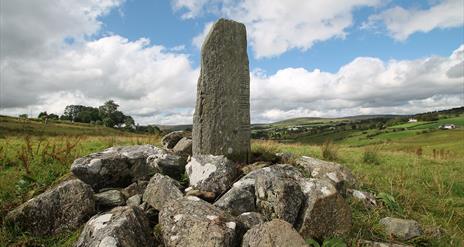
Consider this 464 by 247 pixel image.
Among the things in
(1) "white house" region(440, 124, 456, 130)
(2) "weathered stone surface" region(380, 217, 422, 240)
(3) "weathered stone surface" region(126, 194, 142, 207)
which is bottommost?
(1) "white house" region(440, 124, 456, 130)

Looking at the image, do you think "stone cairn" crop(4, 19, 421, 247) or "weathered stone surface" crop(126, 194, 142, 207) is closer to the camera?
"stone cairn" crop(4, 19, 421, 247)

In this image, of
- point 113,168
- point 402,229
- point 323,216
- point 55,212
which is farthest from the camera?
point 113,168

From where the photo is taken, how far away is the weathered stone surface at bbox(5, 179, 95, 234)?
20.4 feet

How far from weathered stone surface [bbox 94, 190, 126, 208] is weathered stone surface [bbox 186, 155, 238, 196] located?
1.39m

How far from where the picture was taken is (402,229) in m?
6.43

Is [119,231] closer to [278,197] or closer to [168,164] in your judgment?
[278,197]

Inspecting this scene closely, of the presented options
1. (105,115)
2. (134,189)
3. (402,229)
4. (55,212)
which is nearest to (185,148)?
(134,189)

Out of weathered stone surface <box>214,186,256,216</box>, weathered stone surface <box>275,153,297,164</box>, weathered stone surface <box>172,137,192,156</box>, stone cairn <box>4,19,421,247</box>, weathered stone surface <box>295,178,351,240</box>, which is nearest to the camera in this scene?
stone cairn <box>4,19,421,247</box>

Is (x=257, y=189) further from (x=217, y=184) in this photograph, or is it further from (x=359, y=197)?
(x=359, y=197)

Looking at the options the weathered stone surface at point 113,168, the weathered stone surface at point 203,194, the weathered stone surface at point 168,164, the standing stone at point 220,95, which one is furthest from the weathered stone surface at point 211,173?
the weathered stone surface at point 113,168

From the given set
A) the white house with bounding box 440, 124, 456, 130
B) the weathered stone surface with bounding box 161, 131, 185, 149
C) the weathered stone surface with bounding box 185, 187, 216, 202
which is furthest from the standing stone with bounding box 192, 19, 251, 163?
the white house with bounding box 440, 124, 456, 130

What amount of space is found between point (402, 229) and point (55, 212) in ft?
19.9

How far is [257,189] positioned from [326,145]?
9.97 metres

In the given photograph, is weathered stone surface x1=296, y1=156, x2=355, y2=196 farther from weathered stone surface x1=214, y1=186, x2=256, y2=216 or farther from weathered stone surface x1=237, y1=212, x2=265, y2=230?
weathered stone surface x1=237, y1=212, x2=265, y2=230
